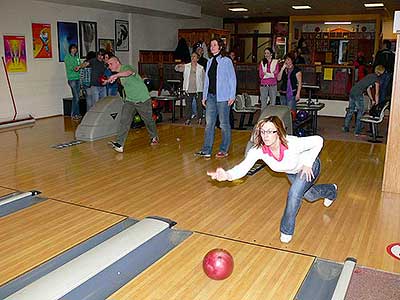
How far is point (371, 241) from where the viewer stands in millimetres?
3170

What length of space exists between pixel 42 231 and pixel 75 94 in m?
5.53

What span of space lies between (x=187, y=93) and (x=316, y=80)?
2801 mm

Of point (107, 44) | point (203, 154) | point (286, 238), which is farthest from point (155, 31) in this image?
point (286, 238)

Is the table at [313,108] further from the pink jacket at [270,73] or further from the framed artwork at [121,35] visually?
the framed artwork at [121,35]

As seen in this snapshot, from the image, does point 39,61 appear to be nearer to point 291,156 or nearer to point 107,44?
point 107,44

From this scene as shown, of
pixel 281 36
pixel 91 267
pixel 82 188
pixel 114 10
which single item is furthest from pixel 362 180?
pixel 281 36

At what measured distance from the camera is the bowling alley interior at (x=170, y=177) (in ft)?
8.71

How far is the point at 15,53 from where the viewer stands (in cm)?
804

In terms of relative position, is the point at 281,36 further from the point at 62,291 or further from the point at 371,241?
the point at 62,291

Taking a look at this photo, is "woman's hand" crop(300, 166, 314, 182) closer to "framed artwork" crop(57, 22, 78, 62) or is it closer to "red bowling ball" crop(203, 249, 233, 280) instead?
"red bowling ball" crop(203, 249, 233, 280)

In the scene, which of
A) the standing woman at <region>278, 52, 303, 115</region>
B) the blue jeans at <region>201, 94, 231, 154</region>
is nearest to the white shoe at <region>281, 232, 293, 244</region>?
the blue jeans at <region>201, 94, 231, 154</region>

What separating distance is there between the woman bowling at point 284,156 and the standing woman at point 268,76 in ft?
14.3

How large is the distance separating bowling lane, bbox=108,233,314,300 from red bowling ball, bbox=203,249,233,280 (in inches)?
1.5

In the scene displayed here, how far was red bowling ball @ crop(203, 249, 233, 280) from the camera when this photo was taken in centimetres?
259
